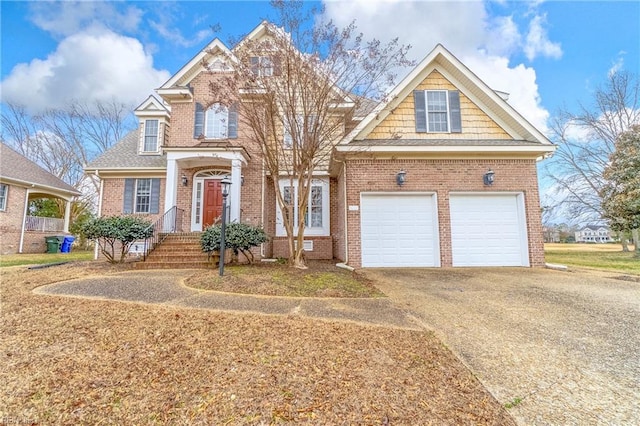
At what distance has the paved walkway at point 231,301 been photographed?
4.05m

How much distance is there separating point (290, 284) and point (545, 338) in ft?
13.7

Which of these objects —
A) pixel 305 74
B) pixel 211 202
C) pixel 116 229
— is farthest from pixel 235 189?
pixel 305 74

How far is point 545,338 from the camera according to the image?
3.43m

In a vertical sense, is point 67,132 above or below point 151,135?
above

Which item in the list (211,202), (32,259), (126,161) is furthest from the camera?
(126,161)

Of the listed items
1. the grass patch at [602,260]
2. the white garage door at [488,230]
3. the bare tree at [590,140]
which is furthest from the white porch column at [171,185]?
the bare tree at [590,140]

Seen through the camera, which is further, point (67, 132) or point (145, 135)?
point (67, 132)

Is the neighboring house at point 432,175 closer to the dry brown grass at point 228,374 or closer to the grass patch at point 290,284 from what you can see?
the grass patch at point 290,284

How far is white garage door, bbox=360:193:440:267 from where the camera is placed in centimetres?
907

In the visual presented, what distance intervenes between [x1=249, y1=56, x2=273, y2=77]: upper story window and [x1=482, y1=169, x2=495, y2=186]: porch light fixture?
7.24 metres

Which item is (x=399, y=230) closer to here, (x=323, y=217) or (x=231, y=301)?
(x=323, y=217)

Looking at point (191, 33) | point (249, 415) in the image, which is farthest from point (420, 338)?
point (191, 33)

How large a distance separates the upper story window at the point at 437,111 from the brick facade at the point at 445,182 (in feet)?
4.52

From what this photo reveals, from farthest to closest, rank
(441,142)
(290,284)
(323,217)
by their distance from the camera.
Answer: (323,217) → (441,142) → (290,284)
